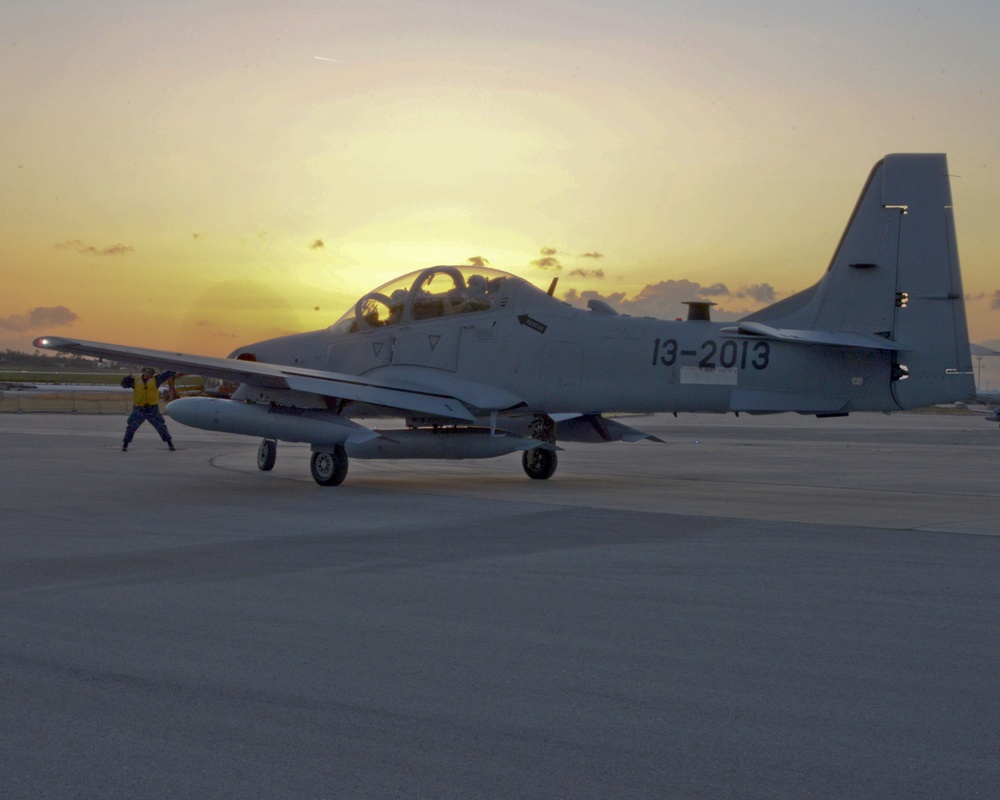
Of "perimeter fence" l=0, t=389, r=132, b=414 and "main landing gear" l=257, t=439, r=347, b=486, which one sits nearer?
"main landing gear" l=257, t=439, r=347, b=486

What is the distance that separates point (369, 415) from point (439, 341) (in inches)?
61.8

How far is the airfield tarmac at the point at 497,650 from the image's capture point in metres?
4.35

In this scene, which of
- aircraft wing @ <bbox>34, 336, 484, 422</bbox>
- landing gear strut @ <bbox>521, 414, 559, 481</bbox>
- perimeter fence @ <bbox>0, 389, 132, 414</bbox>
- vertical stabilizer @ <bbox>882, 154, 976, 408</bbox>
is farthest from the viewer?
perimeter fence @ <bbox>0, 389, 132, 414</bbox>

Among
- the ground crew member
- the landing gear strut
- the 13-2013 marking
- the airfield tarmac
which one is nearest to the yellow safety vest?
the ground crew member

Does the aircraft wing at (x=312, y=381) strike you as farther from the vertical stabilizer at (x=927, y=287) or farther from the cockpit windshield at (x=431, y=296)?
the vertical stabilizer at (x=927, y=287)

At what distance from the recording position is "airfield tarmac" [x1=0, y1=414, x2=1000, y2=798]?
171 inches

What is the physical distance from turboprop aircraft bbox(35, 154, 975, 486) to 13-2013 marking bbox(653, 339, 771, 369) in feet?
0.07

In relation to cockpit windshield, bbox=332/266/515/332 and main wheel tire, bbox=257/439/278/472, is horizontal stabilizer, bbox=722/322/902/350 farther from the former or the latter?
main wheel tire, bbox=257/439/278/472

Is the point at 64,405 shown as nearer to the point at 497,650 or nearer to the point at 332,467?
the point at 332,467

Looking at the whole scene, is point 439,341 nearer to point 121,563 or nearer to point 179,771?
point 121,563

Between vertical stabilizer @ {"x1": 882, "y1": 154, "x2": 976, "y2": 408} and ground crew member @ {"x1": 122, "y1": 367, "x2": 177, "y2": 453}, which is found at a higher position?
vertical stabilizer @ {"x1": 882, "y1": 154, "x2": 976, "y2": 408}

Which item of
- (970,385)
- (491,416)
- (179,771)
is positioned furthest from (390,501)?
(179,771)

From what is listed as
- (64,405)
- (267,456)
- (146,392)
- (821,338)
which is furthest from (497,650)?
(64,405)

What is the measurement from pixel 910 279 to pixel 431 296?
7055mm
